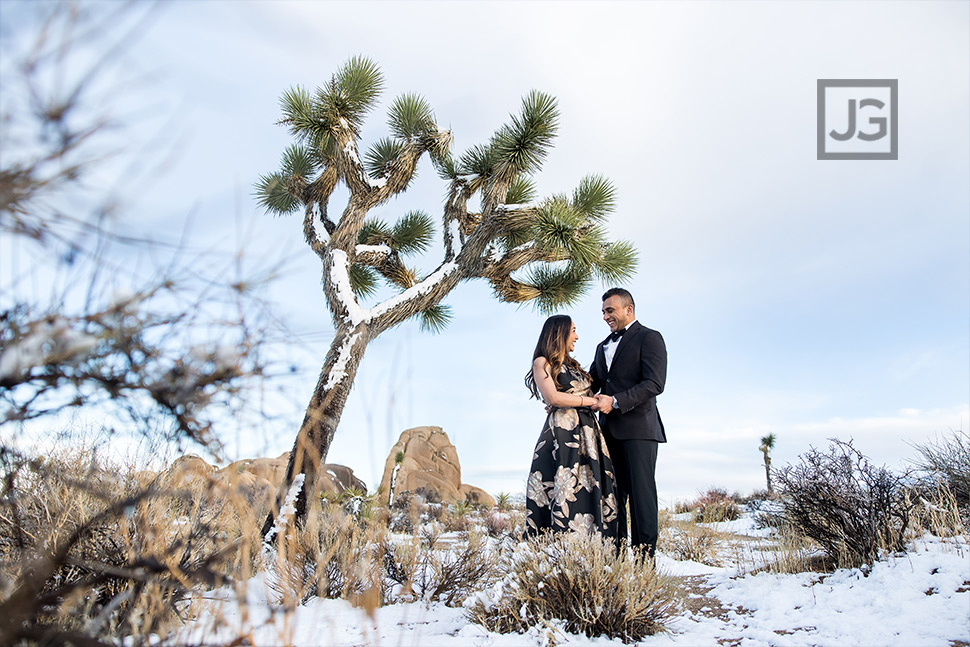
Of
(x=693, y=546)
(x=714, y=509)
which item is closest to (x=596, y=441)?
(x=693, y=546)

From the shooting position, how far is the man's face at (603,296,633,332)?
4.89 m

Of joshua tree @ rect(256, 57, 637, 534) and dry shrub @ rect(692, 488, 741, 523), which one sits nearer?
joshua tree @ rect(256, 57, 637, 534)

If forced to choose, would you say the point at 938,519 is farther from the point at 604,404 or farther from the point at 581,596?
the point at 581,596

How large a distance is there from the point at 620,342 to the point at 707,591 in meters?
2.05

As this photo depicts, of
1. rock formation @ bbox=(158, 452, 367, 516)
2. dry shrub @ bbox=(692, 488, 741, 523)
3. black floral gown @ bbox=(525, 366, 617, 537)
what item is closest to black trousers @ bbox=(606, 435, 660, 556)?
black floral gown @ bbox=(525, 366, 617, 537)

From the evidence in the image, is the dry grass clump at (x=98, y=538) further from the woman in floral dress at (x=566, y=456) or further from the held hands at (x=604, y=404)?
the held hands at (x=604, y=404)

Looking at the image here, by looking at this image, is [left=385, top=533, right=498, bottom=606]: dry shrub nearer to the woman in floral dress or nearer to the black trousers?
the woman in floral dress

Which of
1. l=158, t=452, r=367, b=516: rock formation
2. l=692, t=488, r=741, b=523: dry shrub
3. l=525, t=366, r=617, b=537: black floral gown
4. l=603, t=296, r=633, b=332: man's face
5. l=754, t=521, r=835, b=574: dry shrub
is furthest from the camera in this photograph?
l=692, t=488, r=741, b=523: dry shrub

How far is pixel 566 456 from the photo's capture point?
437 centimetres

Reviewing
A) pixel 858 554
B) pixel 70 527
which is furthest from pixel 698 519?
pixel 70 527

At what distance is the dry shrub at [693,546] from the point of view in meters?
7.11

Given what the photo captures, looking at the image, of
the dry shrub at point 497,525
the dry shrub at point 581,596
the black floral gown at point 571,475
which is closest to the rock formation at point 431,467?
the dry shrub at point 497,525

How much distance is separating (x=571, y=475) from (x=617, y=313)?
4.25 ft

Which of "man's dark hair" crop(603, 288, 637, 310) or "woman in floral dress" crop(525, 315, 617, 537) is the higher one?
"man's dark hair" crop(603, 288, 637, 310)
